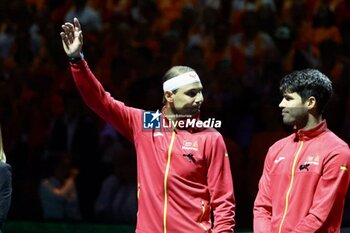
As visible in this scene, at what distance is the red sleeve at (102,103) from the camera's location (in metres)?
6.88

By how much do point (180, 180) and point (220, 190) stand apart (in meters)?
0.26

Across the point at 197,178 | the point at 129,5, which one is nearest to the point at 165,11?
the point at 129,5

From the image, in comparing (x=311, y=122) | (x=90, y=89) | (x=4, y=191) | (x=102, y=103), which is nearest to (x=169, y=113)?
(x=102, y=103)

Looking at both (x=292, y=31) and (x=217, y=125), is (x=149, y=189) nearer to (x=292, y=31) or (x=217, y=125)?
(x=217, y=125)

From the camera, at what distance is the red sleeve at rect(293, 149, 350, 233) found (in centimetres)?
638

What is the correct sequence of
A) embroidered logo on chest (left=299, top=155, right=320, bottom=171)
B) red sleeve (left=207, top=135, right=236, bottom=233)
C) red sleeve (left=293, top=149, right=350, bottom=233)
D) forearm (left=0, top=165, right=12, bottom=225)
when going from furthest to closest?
1. forearm (left=0, top=165, right=12, bottom=225)
2. red sleeve (left=207, top=135, right=236, bottom=233)
3. embroidered logo on chest (left=299, top=155, right=320, bottom=171)
4. red sleeve (left=293, top=149, right=350, bottom=233)

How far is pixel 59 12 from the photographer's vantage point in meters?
13.4

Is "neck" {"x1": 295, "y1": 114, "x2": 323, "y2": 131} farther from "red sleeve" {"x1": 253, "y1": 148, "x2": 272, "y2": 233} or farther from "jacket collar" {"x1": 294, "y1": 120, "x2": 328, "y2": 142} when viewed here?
"red sleeve" {"x1": 253, "y1": 148, "x2": 272, "y2": 233}

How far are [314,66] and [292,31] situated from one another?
38.0 inches

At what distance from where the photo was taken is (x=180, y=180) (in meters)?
6.82

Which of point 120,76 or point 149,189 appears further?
point 120,76

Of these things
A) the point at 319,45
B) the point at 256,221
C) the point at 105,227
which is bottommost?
the point at 105,227

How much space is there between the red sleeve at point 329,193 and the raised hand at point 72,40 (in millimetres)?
1727

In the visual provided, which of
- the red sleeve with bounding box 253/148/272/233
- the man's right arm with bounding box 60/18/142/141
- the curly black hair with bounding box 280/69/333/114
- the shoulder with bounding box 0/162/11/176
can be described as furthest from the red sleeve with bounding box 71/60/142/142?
the curly black hair with bounding box 280/69/333/114
